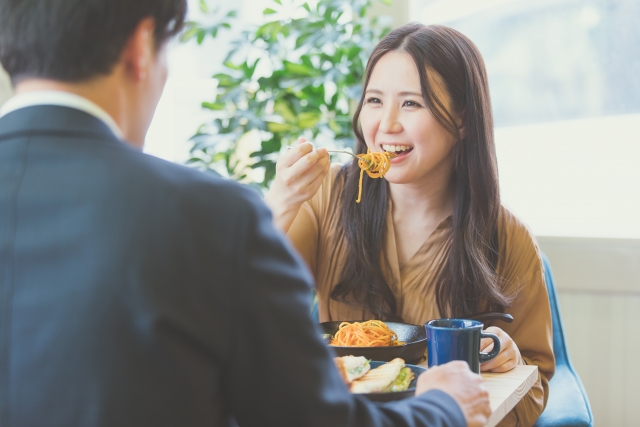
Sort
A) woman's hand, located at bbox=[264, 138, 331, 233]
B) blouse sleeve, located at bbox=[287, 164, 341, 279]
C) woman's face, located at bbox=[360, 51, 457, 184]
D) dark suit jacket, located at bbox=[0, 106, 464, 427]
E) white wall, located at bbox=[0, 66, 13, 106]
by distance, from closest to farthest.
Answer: dark suit jacket, located at bbox=[0, 106, 464, 427] → woman's hand, located at bbox=[264, 138, 331, 233] → woman's face, located at bbox=[360, 51, 457, 184] → blouse sleeve, located at bbox=[287, 164, 341, 279] → white wall, located at bbox=[0, 66, 13, 106]

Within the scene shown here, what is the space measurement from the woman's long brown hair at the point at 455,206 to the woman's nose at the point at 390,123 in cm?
9

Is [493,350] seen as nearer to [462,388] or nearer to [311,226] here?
[462,388]

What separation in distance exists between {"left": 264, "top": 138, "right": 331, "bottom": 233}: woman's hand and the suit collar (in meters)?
0.94

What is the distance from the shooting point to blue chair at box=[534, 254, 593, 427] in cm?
173

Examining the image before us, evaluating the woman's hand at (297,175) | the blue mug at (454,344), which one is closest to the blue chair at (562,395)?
the blue mug at (454,344)

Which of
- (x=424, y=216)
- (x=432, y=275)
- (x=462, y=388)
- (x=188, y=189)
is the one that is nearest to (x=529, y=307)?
(x=432, y=275)

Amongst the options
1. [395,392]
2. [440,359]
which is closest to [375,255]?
[440,359]

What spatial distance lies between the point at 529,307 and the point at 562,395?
293mm

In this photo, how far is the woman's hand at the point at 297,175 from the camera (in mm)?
1688

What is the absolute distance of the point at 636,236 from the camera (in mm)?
2543

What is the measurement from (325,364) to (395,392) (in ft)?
1.19

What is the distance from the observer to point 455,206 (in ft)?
6.18

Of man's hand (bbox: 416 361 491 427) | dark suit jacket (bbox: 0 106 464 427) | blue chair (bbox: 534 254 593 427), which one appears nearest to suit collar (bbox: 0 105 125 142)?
dark suit jacket (bbox: 0 106 464 427)

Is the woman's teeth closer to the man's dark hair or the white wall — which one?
the man's dark hair
